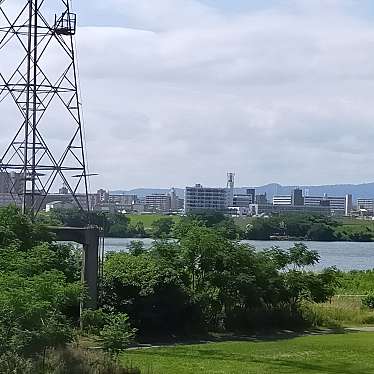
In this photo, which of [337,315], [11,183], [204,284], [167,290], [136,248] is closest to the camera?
[167,290]

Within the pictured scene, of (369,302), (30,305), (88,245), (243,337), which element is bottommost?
(243,337)

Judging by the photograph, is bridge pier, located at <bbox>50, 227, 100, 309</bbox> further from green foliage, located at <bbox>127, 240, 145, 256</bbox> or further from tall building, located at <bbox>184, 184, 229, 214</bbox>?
tall building, located at <bbox>184, 184, 229, 214</bbox>

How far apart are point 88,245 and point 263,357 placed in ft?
20.1

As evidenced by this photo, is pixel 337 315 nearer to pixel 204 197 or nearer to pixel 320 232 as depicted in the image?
pixel 320 232

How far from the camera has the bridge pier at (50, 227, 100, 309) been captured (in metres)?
24.7

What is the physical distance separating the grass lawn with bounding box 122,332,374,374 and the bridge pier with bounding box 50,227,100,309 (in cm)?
298

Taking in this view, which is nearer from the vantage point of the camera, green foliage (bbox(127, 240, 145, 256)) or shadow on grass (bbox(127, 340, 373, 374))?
shadow on grass (bbox(127, 340, 373, 374))

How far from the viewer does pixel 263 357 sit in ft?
70.4

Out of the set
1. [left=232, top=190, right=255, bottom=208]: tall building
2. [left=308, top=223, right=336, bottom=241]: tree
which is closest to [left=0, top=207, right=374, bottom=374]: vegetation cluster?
[left=308, top=223, right=336, bottom=241]: tree

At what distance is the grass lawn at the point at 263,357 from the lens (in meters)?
19.4

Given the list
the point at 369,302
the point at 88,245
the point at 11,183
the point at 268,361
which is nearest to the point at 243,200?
the point at 369,302

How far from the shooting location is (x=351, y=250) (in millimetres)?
74062

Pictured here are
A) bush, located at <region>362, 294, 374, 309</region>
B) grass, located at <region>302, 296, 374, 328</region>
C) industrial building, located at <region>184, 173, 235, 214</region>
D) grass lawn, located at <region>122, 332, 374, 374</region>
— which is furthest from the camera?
industrial building, located at <region>184, 173, 235, 214</region>

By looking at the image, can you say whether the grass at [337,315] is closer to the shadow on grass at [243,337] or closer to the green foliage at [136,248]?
the shadow on grass at [243,337]
